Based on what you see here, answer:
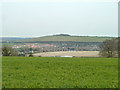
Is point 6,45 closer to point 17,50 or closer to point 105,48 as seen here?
point 17,50

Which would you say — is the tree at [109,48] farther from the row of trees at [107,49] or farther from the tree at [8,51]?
the tree at [8,51]

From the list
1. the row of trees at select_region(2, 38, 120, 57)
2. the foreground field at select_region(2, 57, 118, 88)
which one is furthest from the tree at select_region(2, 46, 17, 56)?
the foreground field at select_region(2, 57, 118, 88)

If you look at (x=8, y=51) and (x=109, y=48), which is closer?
(x=109, y=48)

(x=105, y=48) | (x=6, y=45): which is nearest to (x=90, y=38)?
(x=105, y=48)

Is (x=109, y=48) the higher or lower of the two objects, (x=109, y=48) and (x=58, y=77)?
the higher

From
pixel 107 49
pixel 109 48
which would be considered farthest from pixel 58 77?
pixel 107 49

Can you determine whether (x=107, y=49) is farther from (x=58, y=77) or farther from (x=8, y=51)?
(x=58, y=77)

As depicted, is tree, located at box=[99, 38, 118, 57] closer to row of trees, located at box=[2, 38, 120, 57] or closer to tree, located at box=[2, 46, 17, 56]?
row of trees, located at box=[2, 38, 120, 57]

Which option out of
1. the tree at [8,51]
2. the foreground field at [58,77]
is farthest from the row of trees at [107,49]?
the foreground field at [58,77]
